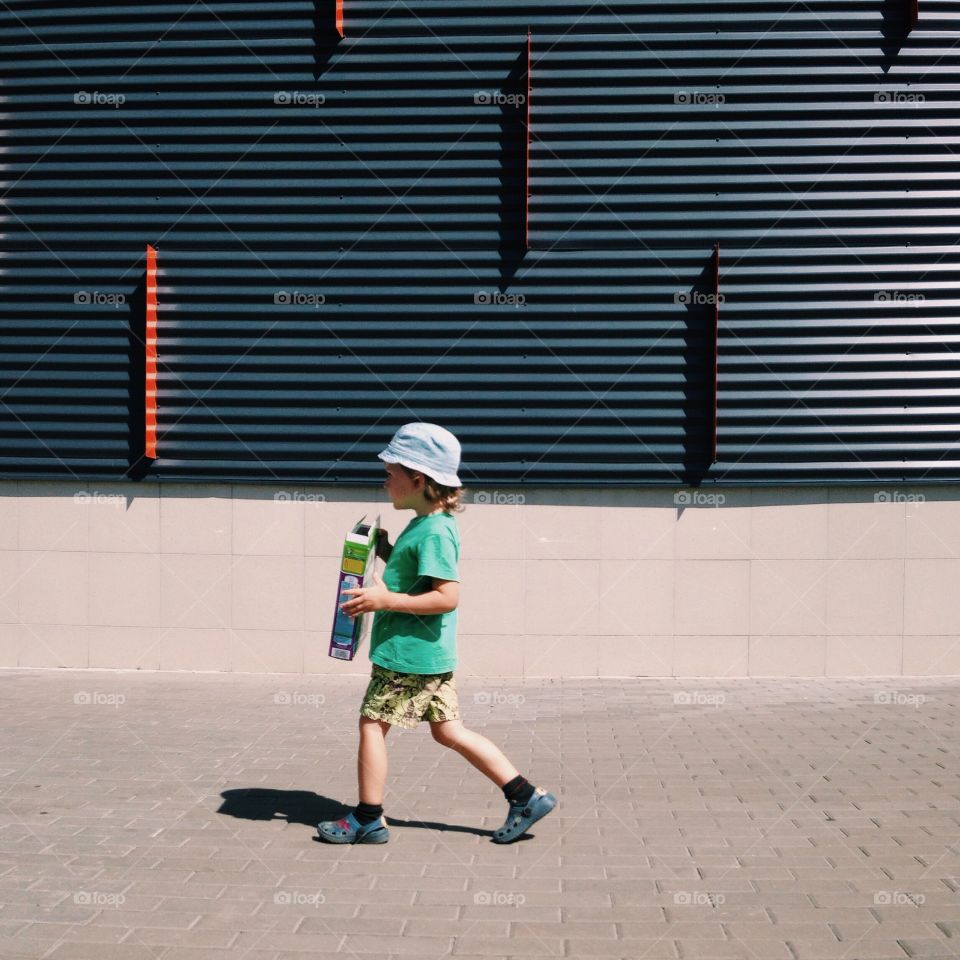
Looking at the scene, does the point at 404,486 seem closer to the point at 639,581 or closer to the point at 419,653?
the point at 419,653

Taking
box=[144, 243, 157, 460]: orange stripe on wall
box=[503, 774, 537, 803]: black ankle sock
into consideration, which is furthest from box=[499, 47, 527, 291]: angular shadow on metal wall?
box=[503, 774, 537, 803]: black ankle sock

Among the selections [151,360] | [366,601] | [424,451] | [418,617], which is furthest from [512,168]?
[366,601]

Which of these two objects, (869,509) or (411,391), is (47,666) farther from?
(869,509)

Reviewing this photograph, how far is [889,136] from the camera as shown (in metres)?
9.30

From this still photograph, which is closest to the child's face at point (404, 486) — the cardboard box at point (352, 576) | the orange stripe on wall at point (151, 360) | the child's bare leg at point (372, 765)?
the cardboard box at point (352, 576)

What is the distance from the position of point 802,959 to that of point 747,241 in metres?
6.80

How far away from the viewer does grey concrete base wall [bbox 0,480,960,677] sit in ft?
30.2

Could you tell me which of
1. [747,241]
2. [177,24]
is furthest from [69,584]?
[747,241]

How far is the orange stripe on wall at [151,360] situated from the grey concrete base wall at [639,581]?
0.92 m

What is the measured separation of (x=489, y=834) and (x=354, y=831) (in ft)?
2.13

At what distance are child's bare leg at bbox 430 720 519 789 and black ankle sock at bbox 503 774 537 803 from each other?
0.06ft

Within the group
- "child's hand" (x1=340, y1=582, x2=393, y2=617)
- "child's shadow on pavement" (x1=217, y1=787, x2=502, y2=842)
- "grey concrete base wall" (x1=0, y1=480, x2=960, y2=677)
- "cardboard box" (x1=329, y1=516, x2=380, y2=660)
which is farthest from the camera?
"grey concrete base wall" (x1=0, y1=480, x2=960, y2=677)

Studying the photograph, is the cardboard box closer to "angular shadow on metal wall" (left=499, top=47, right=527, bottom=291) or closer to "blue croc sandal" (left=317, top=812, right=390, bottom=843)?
"blue croc sandal" (left=317, top=812, right=390, bottom=843)

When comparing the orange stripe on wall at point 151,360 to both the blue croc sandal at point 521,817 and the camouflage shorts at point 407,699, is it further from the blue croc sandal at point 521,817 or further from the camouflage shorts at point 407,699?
the blue croc sandal at point 521,817
